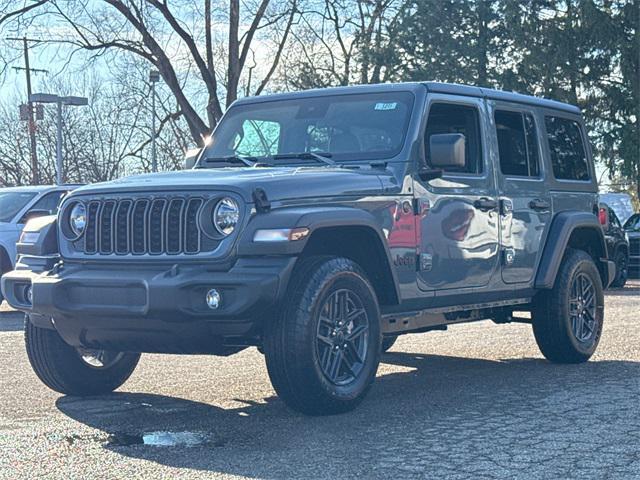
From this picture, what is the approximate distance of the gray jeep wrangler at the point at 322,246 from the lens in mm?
6129

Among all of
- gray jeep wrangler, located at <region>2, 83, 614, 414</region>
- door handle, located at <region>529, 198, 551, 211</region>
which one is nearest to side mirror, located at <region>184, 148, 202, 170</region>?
gray jeep wrangler, located at <region>2, 83, 614, 414</region>

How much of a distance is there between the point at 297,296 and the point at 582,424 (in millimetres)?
1703

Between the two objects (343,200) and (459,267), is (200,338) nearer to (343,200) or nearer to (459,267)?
(343,200)

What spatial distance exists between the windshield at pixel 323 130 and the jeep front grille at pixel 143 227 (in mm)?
1378

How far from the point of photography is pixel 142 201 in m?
6.41

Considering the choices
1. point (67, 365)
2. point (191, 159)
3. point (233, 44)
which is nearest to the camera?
point (67, 365)

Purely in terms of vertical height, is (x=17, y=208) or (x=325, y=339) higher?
(x=17, y=208)

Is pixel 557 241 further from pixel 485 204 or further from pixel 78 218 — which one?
pixel 78 218

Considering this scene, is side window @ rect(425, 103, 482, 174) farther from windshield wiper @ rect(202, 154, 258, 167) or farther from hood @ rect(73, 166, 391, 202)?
windshield wiper @ rect(202, 154, 258, 167)

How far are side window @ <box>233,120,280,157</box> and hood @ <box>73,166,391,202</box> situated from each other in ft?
2.22

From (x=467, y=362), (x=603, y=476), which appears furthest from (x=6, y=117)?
(x=603, y=476)

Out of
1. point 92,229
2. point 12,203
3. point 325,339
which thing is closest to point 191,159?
point 92,229

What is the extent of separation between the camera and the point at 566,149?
942cm

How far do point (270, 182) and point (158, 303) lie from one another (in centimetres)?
92
